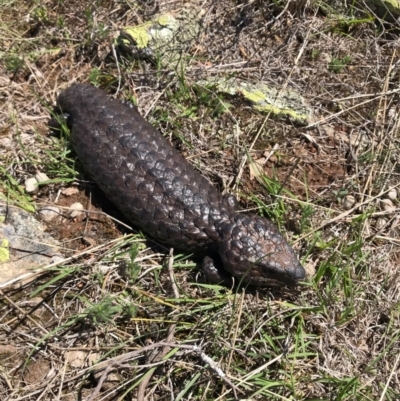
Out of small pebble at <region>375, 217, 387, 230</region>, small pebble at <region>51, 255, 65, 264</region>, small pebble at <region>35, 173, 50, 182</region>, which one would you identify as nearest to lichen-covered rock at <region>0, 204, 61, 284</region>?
small pebble at <region>51, 255, 65, 264</region>

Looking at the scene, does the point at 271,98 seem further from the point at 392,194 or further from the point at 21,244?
the point at 21,244

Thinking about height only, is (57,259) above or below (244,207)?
below

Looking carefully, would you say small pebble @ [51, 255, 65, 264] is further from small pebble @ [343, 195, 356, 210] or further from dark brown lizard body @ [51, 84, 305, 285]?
small pebble @ [343, 195, 356, 210]

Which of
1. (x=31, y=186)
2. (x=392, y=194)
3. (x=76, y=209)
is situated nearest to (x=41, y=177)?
(x=31, y=186)

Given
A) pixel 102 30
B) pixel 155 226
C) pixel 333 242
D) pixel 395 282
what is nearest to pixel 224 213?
pixel 155 226

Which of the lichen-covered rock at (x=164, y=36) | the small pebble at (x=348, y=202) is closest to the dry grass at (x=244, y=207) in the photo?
the small pebble at (x=348, y=202)

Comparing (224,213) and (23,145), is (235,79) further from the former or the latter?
(23,145)
